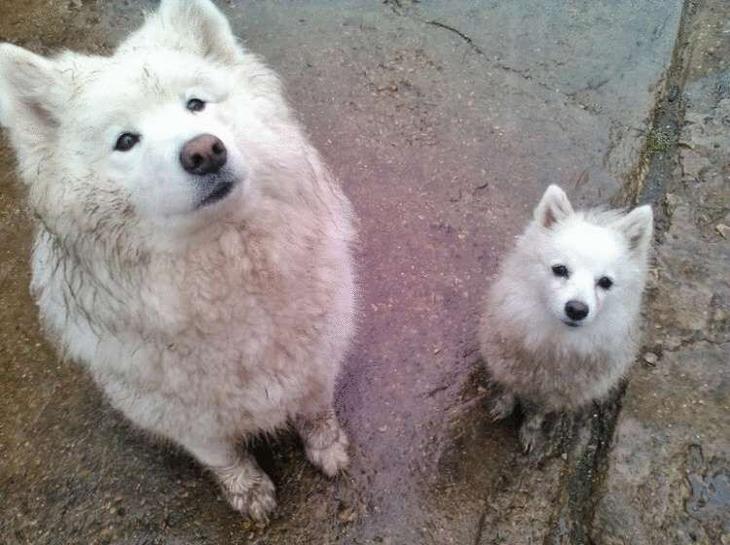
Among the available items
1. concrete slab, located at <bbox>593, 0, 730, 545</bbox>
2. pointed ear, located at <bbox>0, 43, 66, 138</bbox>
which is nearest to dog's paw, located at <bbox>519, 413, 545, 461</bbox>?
concrete slab, located at <bbox>593, 0, 730, 545</bbox>

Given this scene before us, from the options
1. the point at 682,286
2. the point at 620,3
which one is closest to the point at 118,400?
the point at 682,286

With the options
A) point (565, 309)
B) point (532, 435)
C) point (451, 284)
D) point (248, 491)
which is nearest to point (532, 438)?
point (532, 435)

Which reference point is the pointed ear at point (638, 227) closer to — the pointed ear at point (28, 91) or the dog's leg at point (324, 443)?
the dog's leg at point (324, 443)

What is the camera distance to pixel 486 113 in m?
3.68

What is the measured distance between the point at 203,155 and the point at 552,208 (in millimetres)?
1438

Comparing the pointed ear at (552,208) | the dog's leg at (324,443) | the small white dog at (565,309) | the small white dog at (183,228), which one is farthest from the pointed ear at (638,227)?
the dog's leg at (324,443)

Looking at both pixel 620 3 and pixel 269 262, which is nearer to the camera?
pixel 269 262

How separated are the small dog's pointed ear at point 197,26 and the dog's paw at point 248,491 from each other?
1.53m

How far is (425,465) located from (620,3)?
3.36 m

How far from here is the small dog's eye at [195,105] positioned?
176 centimetres

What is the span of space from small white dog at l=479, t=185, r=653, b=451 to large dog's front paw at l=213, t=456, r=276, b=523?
41.3 inches

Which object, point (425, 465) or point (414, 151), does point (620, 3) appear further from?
point (425, 465)

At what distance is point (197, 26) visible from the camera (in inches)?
75.6

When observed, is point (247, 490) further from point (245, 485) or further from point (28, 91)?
point (28, 91)
